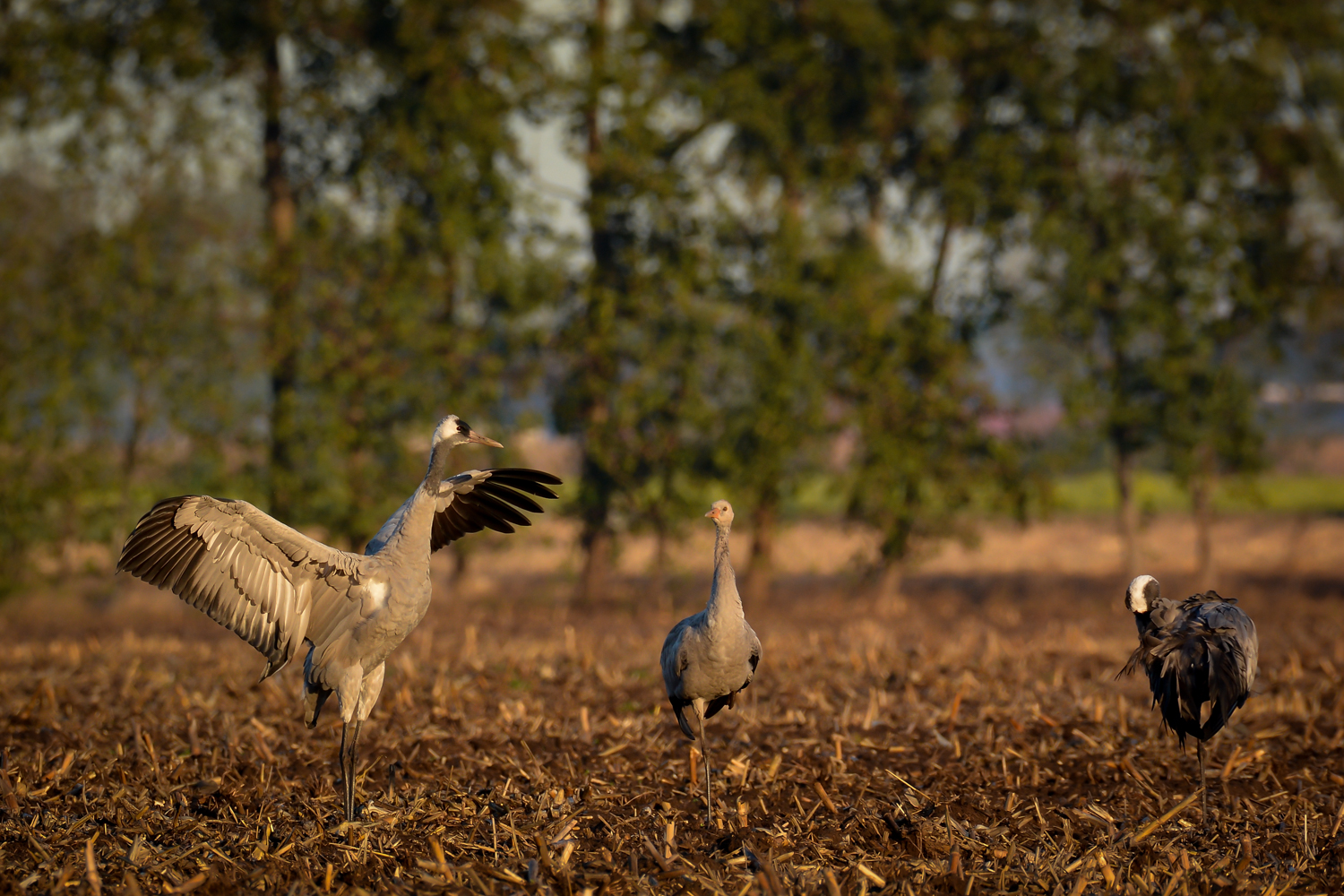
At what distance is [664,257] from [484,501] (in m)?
12.5

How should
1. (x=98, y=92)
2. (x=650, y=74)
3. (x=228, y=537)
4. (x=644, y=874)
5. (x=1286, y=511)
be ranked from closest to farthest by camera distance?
1. (x=644, y=874)
2. (x=228, y=537)
3. (x=98, y=92)
4. (x=650, y=74)
5. (x=1286, y=511)

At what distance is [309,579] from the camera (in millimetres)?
6570

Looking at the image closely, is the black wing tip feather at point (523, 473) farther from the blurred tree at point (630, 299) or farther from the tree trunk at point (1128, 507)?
the tree trunk at point (1128, 507)

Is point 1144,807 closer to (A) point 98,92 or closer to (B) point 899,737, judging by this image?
(B) point 899,737

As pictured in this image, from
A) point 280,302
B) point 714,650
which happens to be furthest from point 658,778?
point 280,302

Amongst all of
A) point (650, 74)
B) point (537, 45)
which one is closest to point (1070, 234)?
point (650, 74)

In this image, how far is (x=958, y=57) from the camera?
20031 millimetres

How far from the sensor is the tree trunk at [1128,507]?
2045cm

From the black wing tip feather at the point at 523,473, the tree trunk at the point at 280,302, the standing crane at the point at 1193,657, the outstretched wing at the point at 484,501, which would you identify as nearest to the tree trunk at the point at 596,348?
the tree trunk at the point at 280,302

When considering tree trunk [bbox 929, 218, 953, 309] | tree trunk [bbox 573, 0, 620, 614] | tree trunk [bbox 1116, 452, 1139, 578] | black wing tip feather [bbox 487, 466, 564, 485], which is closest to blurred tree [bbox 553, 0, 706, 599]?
tree trunk [bbox 573, 0, 620, 614]

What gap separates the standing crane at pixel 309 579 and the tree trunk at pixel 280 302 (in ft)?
38.8

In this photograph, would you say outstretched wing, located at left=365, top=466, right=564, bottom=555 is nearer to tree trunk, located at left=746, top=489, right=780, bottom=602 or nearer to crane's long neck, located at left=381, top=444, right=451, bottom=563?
crane's long neck, located at left=381, top=444, right=451, bottom=563

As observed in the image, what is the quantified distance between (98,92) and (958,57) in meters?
15.4

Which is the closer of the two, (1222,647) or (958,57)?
(1222,647)
